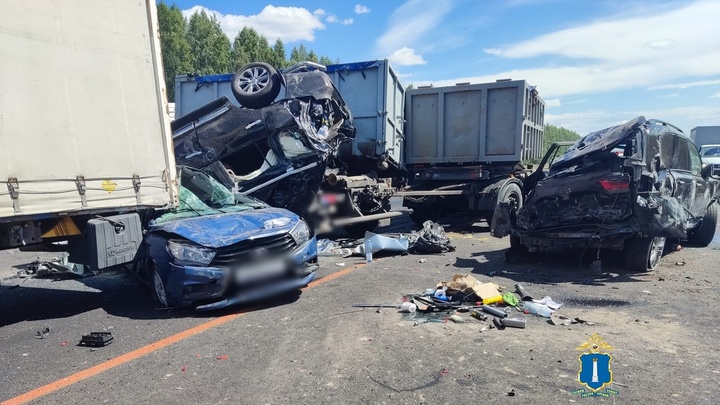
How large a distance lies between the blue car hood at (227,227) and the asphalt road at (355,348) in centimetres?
74

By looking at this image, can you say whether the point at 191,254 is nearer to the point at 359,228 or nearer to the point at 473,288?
the point at 473,288

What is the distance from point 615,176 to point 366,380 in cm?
441

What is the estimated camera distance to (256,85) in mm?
8422

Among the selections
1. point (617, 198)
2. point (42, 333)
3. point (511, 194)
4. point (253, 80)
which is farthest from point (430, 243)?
point (42, 333)

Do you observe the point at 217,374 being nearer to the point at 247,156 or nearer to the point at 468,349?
the point at 468,349

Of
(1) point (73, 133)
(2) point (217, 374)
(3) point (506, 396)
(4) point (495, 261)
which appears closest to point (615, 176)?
(4) point (495, 261)

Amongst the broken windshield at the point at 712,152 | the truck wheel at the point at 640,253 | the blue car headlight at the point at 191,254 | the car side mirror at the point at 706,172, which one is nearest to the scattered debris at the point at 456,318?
A: the blue car headlight at the point at 191,254

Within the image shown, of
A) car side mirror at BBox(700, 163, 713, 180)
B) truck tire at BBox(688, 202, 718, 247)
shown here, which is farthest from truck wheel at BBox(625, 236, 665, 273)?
truck tire at BBox(688, 202, 718, 247)

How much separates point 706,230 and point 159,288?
845 cm

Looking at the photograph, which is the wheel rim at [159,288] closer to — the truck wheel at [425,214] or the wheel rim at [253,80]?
the wheel rim at [253,80]

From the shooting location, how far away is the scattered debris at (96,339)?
13.5 feet

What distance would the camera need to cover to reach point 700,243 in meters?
8.44

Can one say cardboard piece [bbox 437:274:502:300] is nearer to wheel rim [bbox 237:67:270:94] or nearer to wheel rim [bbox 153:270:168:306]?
wheel rim [bbox 153:270:168:306]

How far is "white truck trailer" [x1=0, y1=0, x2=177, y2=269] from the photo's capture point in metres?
4.24
